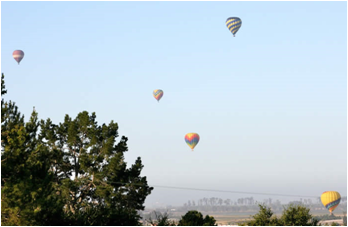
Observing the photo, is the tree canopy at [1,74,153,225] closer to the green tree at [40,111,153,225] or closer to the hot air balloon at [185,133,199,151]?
the green tree at [40,111,153,225]

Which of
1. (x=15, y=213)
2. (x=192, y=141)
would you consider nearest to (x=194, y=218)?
(x=15, y=213)

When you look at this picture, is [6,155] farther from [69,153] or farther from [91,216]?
[69,153]

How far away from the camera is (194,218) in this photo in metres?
59.9

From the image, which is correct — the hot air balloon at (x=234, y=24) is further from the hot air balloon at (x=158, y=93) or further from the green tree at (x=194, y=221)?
the green tree at (x=194, y=221)

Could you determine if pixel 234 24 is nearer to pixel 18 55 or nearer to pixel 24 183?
pixel 18 55

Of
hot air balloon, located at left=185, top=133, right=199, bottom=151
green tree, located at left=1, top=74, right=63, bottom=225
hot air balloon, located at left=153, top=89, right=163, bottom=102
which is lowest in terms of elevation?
green tree, located at left=1, top=74, right=63, bottom=225

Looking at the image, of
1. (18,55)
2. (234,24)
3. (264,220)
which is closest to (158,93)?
(234,24)

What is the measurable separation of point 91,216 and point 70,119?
20.7 meters

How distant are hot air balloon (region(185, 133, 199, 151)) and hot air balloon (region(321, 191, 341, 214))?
24695 mm

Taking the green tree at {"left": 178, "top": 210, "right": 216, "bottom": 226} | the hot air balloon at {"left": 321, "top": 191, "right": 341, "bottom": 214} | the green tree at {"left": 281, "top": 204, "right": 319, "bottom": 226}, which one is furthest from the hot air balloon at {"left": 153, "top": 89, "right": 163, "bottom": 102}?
the green tree at {"left": 178, "top": 210, "right": 216, "bottom": 226}

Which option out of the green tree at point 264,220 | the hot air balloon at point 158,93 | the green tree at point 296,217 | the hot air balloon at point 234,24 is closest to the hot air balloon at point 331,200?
the green tree at point 296,217

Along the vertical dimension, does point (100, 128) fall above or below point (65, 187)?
above

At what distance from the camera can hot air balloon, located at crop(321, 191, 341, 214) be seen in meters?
82.2

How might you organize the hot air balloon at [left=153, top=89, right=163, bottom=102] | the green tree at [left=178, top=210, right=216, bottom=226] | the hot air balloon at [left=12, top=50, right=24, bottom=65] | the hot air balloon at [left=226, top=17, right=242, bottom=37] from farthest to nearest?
the hot air balloon at [left=153, top=89, right=163, bottom=102] < the hot air balloon at [left=12, top=50, right=24, bottom=65] < the hot air balloon at [left=226, top=17, right=242, bottom=37] < the green tree at [left=178, top=210, right=216, bottom=226]
